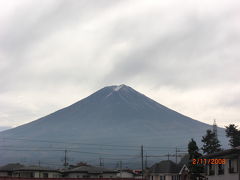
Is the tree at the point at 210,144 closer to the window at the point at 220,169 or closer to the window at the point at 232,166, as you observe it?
the window at the point at 220,169

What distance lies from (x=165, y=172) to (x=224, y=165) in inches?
2168

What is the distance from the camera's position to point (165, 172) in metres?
112

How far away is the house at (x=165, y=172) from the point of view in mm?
111312

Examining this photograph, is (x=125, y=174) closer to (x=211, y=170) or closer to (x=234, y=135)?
(x=234, y=135)

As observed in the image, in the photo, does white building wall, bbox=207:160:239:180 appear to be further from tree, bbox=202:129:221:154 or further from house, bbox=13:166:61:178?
tree, bbox=202:129:221:154

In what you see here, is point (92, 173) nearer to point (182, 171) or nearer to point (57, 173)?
point (57, 173)

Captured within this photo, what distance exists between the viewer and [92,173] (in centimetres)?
11419

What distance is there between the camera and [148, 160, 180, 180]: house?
365 ft

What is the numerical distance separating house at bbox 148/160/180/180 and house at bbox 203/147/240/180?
46.3 meters

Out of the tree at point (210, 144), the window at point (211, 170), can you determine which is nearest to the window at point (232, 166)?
the window at point (211, 170)

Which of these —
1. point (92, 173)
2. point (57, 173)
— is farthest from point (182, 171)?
point (57, 173)

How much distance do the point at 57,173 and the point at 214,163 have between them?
58.3 meters

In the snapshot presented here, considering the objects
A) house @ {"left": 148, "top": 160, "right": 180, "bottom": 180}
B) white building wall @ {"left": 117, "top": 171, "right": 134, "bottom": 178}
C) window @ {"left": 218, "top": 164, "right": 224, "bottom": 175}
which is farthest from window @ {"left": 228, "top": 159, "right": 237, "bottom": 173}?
white building wall @ {"left": 117, "top": 171, "right": 134, "bottom": 178}

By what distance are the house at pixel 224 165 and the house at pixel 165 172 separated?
4633cm
